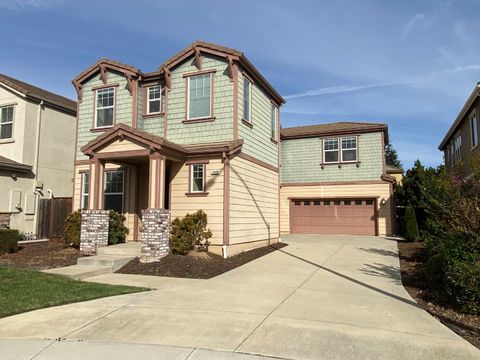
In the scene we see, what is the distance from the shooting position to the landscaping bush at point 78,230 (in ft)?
46.6

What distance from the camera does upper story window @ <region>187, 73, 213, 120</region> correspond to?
1435cm

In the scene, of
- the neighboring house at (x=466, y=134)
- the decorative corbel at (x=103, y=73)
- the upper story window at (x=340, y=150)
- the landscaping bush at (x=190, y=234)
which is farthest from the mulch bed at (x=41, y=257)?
the upper story window at (x=340, y=150)

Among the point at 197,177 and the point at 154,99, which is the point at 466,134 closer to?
the point at 197,177

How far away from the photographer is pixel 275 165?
18.1 metres

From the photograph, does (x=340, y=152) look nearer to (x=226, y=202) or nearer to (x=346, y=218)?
(x=346, y=218)

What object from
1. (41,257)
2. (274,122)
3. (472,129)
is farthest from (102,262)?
(472,129)

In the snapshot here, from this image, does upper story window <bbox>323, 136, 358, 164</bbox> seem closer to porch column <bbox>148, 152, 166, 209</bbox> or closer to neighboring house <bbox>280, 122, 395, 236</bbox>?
neighboring house <bbox>280, 122, 395, 236</bbox>

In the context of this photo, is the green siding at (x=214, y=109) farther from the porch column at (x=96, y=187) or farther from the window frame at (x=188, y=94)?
the porch column at (x=96, y=187)

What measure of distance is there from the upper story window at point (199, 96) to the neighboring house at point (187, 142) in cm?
4

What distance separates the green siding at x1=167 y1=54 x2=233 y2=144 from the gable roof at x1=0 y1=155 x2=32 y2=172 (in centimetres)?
743

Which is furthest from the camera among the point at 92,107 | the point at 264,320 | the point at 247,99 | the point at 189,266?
the point at 92,107

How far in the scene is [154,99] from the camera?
1574 cm

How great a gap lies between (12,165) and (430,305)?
16469mm

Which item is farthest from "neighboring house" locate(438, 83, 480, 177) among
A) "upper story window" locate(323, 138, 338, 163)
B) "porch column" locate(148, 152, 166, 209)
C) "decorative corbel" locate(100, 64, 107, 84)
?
"decorative corbel" locate(100, 64, 107, 84)
